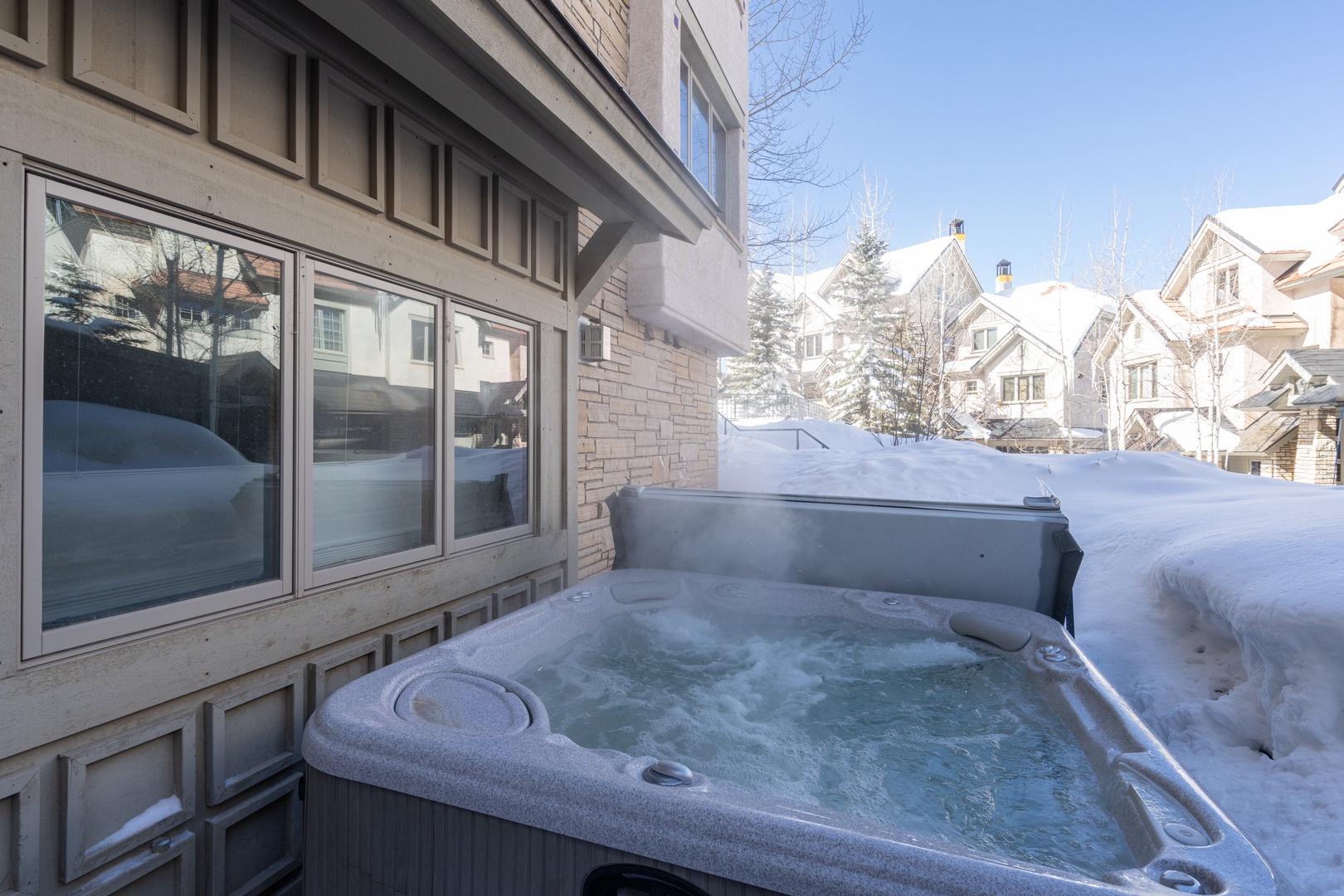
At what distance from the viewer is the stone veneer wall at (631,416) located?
3900 millimetres

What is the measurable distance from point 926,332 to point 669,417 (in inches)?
478

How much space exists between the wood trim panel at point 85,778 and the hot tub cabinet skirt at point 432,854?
34 centimetres

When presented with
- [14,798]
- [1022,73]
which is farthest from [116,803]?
[1022,73]

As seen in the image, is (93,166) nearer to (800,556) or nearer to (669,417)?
(800,556)

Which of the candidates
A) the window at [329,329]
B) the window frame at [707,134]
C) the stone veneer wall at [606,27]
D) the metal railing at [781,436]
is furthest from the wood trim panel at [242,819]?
the metal railing at [781,436]

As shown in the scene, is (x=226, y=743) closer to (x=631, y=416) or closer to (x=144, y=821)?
(x=144, y=821)

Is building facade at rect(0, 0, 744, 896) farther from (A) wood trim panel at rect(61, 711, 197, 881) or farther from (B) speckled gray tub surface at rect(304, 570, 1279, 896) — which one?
(B) speckled gray tub surface at rect(304, 570, 1279, 896)

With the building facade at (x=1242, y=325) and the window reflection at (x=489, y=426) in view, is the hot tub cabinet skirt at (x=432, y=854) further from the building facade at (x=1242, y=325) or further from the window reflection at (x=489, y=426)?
the building facade at (x=1242, y=325)

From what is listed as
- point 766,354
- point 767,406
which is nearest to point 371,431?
point 766,354

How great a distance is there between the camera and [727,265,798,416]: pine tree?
65.9 ft

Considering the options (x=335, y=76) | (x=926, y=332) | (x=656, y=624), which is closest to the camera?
(x=335, y=76)

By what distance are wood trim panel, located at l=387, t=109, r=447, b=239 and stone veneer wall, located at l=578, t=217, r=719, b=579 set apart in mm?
1328

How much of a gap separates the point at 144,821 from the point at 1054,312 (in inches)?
931

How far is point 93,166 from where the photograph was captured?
1.41 m
